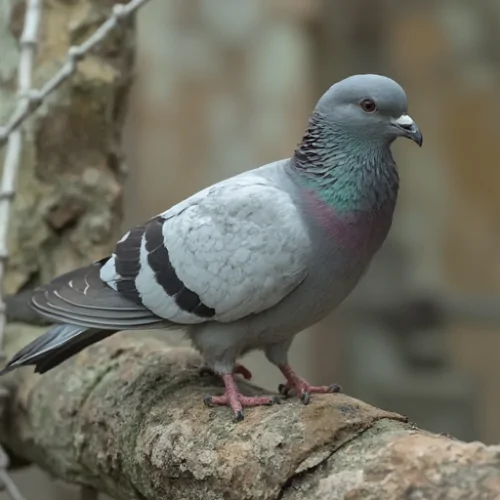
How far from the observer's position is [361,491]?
50.6 inches

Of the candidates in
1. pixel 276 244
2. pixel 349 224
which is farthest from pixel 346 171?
pixel 276 244

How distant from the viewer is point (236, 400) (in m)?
1.70

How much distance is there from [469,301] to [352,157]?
276cm

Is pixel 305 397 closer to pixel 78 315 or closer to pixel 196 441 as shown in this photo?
pixel 196 441

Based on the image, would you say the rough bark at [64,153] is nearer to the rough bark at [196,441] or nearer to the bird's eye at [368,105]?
the rough bark at [196,441]

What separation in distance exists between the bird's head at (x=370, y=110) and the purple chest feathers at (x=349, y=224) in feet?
0.49

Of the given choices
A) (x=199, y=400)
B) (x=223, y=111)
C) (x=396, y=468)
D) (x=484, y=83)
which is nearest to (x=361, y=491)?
(x=396, y=468)

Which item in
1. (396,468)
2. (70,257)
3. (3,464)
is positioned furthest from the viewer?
(70,257)

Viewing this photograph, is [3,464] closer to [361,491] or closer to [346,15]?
[361,491]

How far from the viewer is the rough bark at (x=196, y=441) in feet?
4.14

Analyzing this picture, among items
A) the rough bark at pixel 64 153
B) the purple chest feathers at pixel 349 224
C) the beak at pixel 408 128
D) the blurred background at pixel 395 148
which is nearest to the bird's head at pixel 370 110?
the beak at pixel 408 128

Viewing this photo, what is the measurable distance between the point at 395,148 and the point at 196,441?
3.10 metres

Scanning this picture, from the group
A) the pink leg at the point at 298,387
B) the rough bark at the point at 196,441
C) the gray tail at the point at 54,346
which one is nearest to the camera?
the rough bark at the point at 196,441

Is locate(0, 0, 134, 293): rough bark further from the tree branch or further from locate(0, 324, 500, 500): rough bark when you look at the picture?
the tree branch
